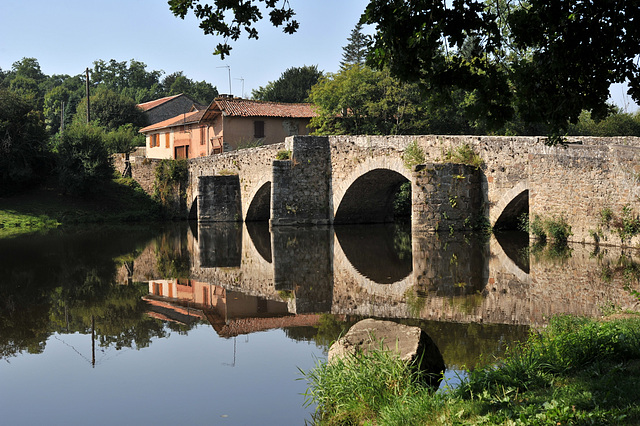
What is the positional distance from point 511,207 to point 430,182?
2.14 m

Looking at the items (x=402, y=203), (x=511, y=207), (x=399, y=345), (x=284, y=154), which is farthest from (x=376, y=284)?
(x=402, y=203)

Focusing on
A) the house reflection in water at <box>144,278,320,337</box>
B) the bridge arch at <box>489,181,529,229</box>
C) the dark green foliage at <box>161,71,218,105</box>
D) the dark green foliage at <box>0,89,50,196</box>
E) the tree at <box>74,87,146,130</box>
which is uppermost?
the dark green foliage at <box>161,71,218,105</box>

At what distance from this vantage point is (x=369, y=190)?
22.6 meters

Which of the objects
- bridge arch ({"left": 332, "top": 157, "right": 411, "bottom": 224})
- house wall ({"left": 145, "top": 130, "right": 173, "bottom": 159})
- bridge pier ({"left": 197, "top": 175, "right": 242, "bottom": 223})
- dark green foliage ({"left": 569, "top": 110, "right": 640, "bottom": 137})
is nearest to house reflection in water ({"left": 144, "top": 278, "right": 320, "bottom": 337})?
bridge arch ({"left": 332, "top": 157, "right": 411, "bottom": 224})

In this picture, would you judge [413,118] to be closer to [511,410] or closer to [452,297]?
[452,297]

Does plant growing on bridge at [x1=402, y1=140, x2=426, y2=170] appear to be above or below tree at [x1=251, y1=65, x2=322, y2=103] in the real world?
below

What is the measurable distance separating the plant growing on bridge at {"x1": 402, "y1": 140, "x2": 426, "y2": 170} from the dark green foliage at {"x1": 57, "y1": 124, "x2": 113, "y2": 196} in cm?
1774

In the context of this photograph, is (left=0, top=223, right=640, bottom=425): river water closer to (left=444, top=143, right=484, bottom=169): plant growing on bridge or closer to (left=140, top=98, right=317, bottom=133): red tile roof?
(left=444, top=143, right=484, bottom=169): plant growing on bridge

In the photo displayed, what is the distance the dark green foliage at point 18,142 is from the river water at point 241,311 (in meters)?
16.6

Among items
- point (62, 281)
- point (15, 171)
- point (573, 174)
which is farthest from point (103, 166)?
point (573, 174)

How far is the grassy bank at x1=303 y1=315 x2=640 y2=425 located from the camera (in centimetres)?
407

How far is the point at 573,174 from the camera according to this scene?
14.7 m

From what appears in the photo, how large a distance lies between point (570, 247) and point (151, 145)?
3472 cm

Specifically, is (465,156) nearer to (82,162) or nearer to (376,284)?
(376,284)
